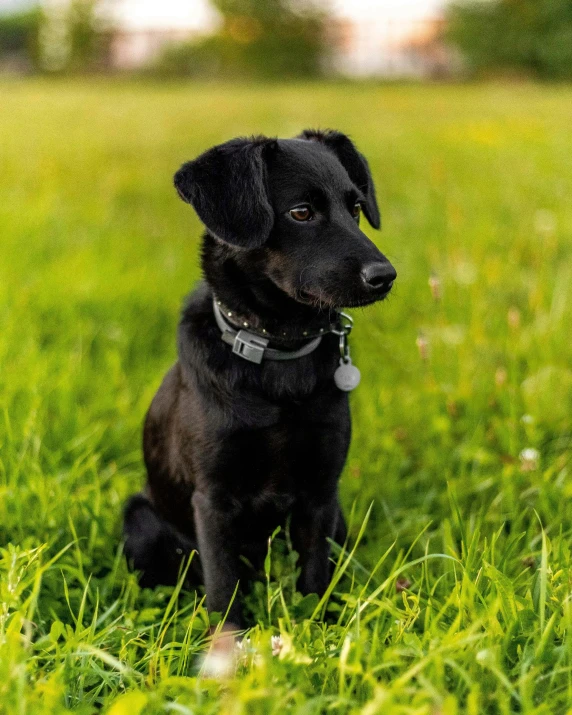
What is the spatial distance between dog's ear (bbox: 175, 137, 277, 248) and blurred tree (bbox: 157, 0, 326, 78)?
4818 cm

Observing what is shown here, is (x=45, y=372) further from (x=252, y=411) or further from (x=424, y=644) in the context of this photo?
(x=424, y=644)

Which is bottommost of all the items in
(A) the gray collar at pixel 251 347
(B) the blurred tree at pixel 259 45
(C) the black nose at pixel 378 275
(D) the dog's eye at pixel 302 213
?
(A) the gray collar at pixel 251 347

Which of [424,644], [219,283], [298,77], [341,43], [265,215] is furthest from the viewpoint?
[341,43]

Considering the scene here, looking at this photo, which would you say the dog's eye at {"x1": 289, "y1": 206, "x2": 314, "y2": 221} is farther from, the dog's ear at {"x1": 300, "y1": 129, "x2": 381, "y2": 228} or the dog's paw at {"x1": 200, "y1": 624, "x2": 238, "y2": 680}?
the dog's paw at {"x1": 200, "y1": 624, "x2": 238, "y2": 680}

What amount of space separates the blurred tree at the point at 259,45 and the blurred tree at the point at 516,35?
35.7 feet

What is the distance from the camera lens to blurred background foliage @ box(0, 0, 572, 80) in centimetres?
3788

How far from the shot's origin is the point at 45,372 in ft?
10.7

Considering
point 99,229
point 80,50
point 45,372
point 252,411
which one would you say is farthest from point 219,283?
point 80,50

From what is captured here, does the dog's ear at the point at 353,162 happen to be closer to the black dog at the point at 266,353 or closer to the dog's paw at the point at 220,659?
the black dog at the point at 266,353

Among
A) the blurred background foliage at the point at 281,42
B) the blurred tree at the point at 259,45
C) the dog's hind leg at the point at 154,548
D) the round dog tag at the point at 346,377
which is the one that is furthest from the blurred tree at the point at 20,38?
the round dog tag at the point at 346,377

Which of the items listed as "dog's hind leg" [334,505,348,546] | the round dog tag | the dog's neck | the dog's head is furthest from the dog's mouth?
"dog's hind leg" [334,505,348,546]

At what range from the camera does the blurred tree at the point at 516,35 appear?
1432 inches

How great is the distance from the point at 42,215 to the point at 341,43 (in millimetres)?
47901

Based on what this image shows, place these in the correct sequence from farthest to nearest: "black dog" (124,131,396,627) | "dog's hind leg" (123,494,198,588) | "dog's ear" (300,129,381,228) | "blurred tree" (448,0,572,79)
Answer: "blurred tree" (448,0,572,79), "dog's ear" (300,129,381,228), "dog's hind leg" (123,494,198,588), "black dog" (124,131,396,627)
